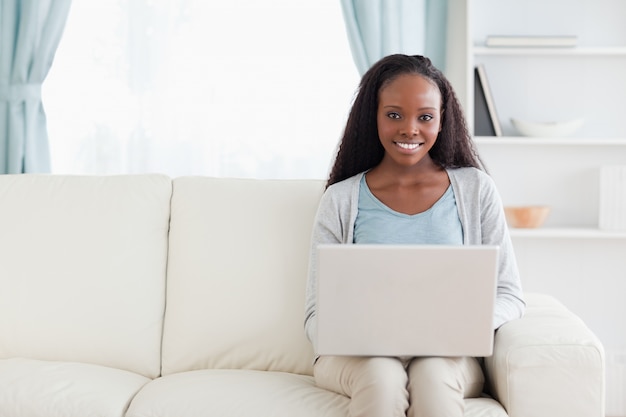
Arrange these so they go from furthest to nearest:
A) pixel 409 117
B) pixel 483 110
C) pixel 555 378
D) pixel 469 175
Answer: pixel 483 110, pixel 469 175, pixel 409 117, pixel 555 378

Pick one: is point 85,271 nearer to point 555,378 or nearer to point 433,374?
point 433,374

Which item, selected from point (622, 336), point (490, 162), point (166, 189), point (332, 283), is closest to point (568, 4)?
point (490, 162)

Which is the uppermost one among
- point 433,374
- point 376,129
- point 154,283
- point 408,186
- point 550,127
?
point 550,127

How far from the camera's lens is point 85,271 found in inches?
95.1

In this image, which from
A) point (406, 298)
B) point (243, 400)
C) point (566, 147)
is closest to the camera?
point (406, 298)

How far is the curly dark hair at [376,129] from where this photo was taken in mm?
2262

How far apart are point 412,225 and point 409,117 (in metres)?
0.27

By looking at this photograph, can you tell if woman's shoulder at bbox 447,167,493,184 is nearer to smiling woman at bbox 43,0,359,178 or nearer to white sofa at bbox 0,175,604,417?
white sofa at bbox 0,175,604,417

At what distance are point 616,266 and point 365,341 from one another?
186cm

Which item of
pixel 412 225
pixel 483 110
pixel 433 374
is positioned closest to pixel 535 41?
pixel 483 110

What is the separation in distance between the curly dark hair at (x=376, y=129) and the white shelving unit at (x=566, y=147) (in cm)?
91

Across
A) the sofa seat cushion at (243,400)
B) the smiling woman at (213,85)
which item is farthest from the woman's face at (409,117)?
the smiling woman at (213,85)

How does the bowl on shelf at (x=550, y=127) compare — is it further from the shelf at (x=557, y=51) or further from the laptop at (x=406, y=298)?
the laptop at (x=406, y=298)

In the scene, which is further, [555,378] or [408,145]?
[408,145]
